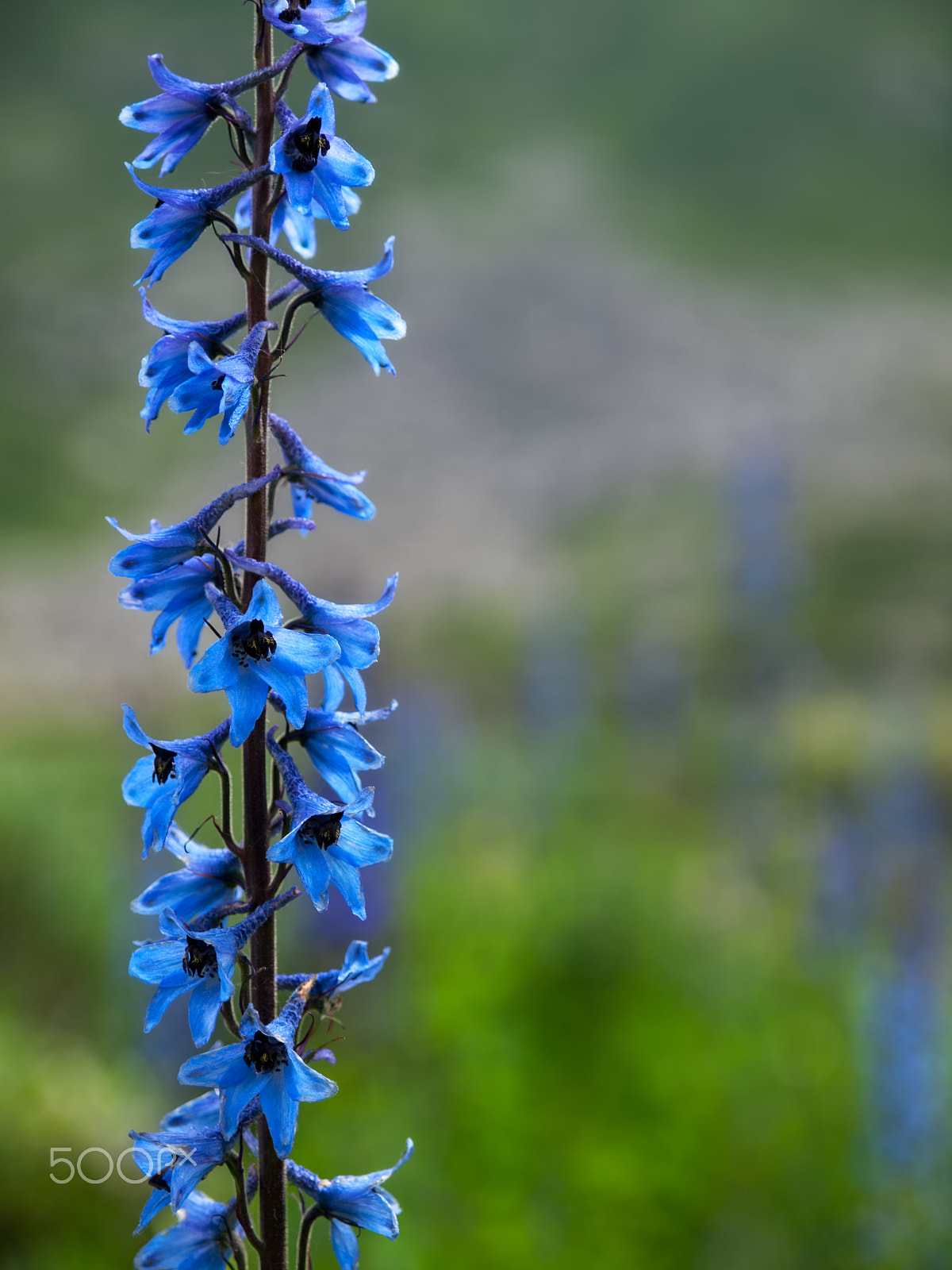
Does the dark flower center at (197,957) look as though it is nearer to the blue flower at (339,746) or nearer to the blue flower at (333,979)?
the blue flower at (333,979)

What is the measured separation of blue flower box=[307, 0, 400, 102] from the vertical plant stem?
0.12 metres

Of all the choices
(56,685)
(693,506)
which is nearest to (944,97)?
Result: (693,506)

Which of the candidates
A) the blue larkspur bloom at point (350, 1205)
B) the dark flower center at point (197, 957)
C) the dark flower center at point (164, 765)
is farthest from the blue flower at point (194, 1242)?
the dark flower center at point (164, 765)

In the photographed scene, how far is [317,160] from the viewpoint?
1.68 meters

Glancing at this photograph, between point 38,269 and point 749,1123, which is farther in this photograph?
point 38,269

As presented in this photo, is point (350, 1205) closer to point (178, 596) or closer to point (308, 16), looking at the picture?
point (178, 596)

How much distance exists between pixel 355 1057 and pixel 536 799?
522 cm

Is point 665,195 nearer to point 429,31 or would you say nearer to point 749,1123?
point 429,31

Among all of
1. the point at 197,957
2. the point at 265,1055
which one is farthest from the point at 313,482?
the point at 265,1055

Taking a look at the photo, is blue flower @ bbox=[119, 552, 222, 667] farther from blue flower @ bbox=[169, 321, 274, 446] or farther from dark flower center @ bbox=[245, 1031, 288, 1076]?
dark flower center @ bbox=[245, 1031, 288, 1076]

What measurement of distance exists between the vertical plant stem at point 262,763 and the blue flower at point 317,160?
5cm

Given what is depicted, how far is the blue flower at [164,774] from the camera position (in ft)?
5.51

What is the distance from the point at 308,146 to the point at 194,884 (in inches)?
47.4

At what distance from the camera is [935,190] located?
58.6m
